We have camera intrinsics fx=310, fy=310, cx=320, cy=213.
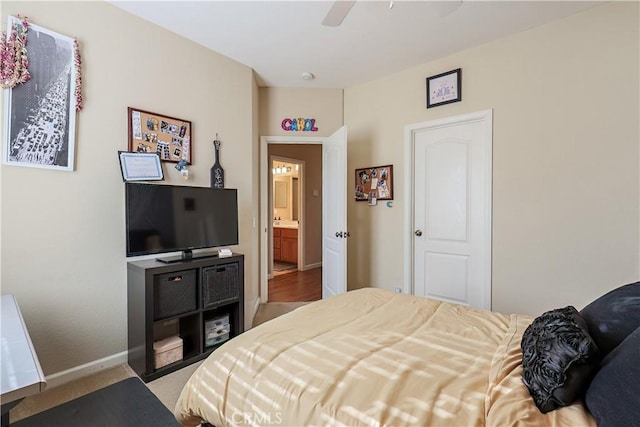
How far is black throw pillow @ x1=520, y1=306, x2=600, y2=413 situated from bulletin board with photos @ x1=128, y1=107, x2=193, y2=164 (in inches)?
106

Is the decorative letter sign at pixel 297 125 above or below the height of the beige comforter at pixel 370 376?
above

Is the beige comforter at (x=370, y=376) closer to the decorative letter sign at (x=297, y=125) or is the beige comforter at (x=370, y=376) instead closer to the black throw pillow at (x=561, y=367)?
the black throw pillow at (x=561, y=367)

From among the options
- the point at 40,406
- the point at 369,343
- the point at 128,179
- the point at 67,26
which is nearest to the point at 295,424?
the point at 369,343

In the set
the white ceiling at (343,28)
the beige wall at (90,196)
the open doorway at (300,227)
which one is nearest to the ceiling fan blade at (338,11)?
the white ceiling at (343,28)

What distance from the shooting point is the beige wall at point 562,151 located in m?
2.25

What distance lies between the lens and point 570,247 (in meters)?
2.47

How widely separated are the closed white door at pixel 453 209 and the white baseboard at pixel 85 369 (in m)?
2.79

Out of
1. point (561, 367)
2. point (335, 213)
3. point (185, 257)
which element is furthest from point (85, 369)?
point (561, 367)

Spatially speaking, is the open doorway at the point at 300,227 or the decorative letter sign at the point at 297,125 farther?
the open doorway at the point at 300,227

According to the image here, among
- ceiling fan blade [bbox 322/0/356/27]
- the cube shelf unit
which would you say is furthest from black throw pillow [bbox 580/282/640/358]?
the cube shelf unit

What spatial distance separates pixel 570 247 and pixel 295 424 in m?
2.61

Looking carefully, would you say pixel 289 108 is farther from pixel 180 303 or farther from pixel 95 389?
pixel 95 389

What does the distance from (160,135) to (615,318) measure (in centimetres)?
291

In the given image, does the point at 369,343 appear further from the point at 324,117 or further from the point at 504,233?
the point at 324,117
